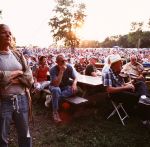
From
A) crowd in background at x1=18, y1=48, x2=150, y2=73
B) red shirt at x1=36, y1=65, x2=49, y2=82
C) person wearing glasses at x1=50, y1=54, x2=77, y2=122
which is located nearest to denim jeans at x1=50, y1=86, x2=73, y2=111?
person wearing glasses at x1=50, y1=54, x2=77, y2=122

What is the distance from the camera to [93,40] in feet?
371

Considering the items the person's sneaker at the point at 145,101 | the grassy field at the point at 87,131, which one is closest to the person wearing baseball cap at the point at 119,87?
the person's sneaker at the point at 145,101

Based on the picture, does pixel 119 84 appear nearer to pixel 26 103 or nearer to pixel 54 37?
pixel 26 103

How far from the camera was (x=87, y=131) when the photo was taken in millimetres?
5535

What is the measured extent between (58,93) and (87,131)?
125cm

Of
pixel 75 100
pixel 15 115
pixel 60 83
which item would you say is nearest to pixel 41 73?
pixel 60 83

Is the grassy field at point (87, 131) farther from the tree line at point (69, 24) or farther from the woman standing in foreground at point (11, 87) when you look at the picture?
the tree line at point (69, 24)

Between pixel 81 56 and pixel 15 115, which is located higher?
pixel 15 115

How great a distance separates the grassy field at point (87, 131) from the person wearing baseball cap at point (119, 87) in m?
0.57

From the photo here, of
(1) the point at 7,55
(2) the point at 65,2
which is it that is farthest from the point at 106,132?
(2) the point at 65,2

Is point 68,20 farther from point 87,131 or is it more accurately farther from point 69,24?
point 87,131

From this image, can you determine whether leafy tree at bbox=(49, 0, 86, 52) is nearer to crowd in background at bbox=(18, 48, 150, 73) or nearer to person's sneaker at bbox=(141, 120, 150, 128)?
crowd in background at bbox=(18, 48, 150, 73)

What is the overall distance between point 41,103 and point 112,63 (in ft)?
Result: 10.7

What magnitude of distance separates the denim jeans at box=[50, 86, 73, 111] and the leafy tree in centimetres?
5225
